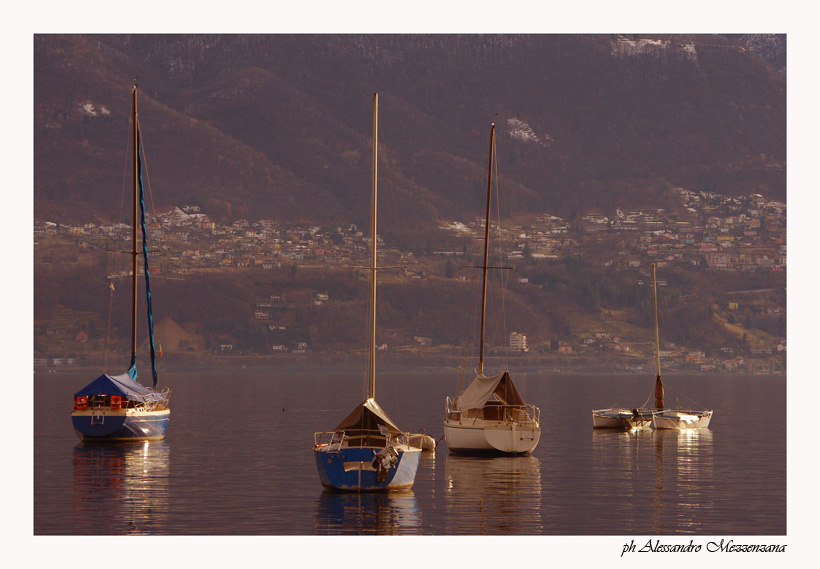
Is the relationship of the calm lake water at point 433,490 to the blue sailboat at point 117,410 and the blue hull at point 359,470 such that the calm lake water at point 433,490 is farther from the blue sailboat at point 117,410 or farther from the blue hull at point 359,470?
the blue sailboat at point 117,410

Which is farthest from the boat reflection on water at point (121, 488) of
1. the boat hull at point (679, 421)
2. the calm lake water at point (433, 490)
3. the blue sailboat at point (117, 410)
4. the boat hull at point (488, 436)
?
the boat hull at point (679, 421)

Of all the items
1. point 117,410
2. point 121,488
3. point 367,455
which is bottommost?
point 121,488

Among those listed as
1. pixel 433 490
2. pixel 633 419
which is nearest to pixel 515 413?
pixel 433 490

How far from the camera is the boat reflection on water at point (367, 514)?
44.2 m

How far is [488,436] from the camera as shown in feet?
230

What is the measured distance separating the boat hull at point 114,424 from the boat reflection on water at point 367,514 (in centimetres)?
2725

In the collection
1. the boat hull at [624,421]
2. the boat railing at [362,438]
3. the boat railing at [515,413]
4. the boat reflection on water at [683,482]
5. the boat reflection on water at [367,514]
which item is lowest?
the boat hull at [624,421]

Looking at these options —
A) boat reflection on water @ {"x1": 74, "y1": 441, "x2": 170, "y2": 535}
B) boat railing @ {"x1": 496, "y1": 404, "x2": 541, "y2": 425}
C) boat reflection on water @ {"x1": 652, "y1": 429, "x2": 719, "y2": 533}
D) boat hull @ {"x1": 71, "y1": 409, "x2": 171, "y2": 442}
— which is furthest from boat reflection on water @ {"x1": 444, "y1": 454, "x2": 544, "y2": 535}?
boat hull @ {"x1": 71, "y1": 409, "x2": 171, "y2": 442}

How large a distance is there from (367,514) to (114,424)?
34.6 m

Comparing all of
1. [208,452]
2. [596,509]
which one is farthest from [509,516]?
[208,452]

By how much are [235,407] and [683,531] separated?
118750 millimetres

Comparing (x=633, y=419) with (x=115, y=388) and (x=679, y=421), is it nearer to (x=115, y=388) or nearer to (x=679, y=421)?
(x=679, y=421)
